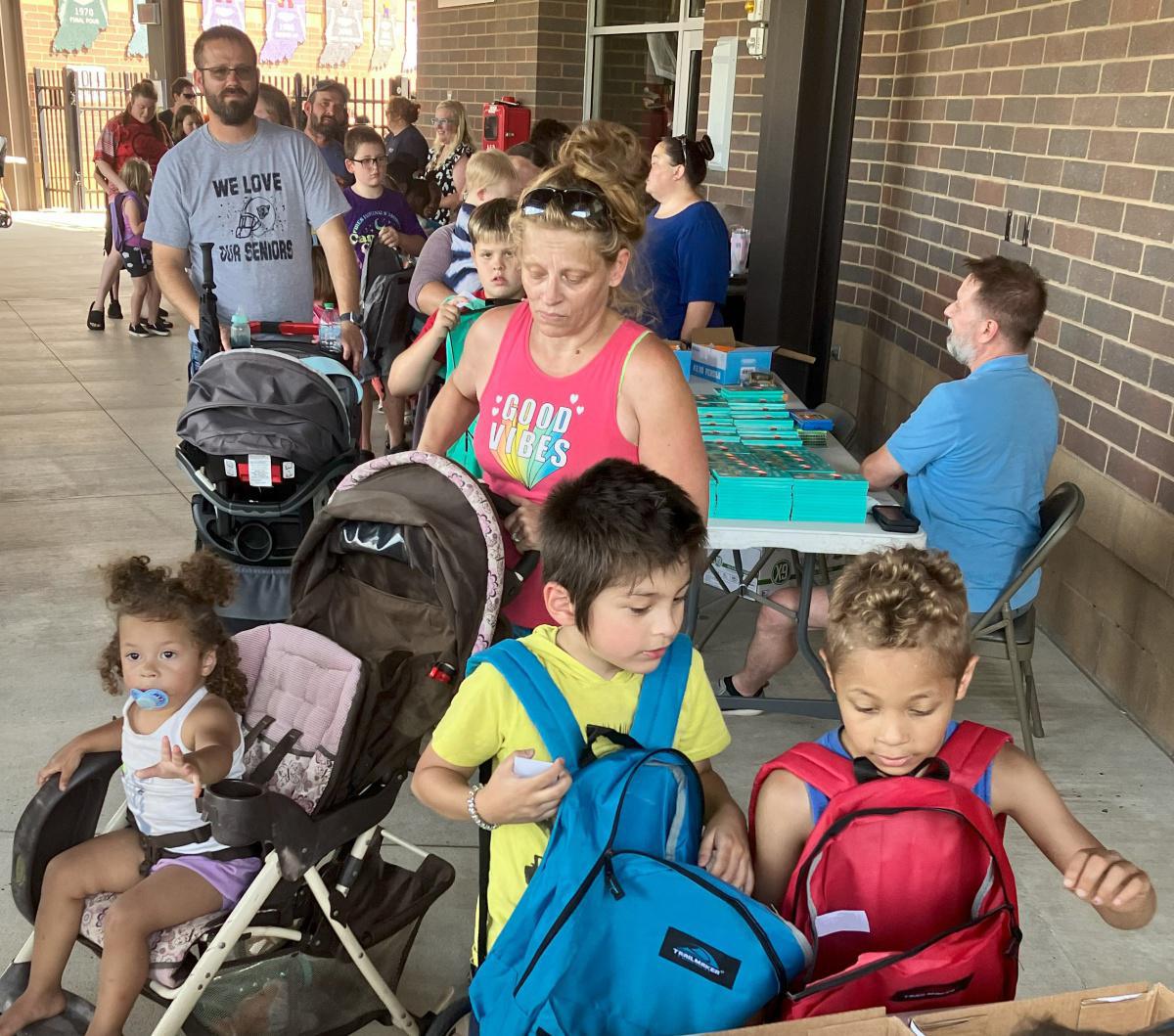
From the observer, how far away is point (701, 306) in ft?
19.1

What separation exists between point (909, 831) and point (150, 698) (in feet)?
4.48

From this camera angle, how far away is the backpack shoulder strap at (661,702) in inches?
76.4

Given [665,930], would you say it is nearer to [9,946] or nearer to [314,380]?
[9,946]

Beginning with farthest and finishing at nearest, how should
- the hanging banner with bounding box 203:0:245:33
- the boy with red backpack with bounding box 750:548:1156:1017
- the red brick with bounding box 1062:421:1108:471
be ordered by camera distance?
the hanging banner with bounding box 203:0:245:33 → the red brick with bounding box 1062:421:1108:471 → the boy with red backpack with bounding box 750:548:1156:1017

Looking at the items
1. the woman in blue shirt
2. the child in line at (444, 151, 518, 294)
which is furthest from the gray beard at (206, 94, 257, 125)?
the woman in blue shirt

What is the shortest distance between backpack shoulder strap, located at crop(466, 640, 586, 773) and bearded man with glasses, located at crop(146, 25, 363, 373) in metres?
2.92

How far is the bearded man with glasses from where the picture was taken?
4.57 m

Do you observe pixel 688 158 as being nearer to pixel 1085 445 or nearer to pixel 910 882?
pixel 1085 445

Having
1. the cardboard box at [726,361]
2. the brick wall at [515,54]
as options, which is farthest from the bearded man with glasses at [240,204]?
the brick wall at [515,54]

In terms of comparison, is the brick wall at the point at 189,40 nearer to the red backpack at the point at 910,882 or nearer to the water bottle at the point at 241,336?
the water bottle at the point at 241,336

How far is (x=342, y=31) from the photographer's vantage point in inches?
1139

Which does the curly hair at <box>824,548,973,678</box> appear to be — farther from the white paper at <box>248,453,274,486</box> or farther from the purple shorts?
the white paper at <box>248,453,274,486</box>

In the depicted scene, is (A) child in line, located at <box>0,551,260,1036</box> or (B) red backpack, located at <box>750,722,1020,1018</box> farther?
(A) child in line, located at <box>0,551,260,1036</box>

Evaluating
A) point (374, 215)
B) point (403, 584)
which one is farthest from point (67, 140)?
point (403, 584)
